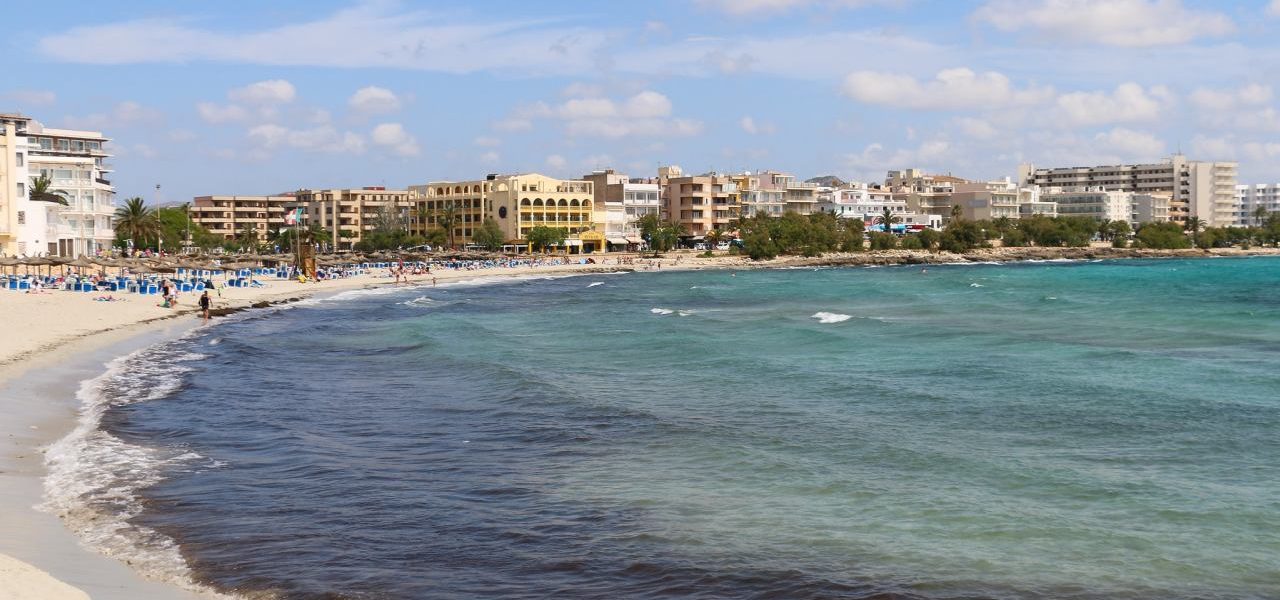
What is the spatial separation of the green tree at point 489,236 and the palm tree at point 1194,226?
336 ft

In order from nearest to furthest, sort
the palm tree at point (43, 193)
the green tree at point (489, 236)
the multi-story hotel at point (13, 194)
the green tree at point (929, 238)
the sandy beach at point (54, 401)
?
1. the sandy beach at point (54, 401)
2. the multi-story hotel at point (13, 194)
3. the palm tree at point (43, 193)
4. the green tree at point (489, 236)
5. the green tree at point (929, 238)

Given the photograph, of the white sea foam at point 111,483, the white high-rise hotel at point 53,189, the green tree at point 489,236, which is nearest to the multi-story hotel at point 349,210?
the green tree at point 489,236

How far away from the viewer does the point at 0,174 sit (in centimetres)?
6681

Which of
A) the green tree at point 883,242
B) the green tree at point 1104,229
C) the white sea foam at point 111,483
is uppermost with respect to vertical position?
→ the green tree at point 1104,229

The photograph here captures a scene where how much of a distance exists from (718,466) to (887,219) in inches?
5510

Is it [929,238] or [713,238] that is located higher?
[713,238]

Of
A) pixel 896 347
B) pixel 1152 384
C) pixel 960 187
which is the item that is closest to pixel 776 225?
pixel 960 187

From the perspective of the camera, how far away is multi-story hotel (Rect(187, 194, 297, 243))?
533 ft

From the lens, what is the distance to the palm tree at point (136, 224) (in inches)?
3775

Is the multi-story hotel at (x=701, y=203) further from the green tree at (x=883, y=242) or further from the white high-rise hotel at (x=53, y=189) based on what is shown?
the white high-rise hotel at (x=53, y=189)

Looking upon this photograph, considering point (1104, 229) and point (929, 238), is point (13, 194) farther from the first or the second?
point (1104, 229)

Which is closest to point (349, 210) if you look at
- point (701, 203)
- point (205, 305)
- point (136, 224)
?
point (701, 203)

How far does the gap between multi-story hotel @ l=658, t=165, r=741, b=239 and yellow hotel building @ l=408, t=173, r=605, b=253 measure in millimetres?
10675

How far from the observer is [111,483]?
1495 centimetres
